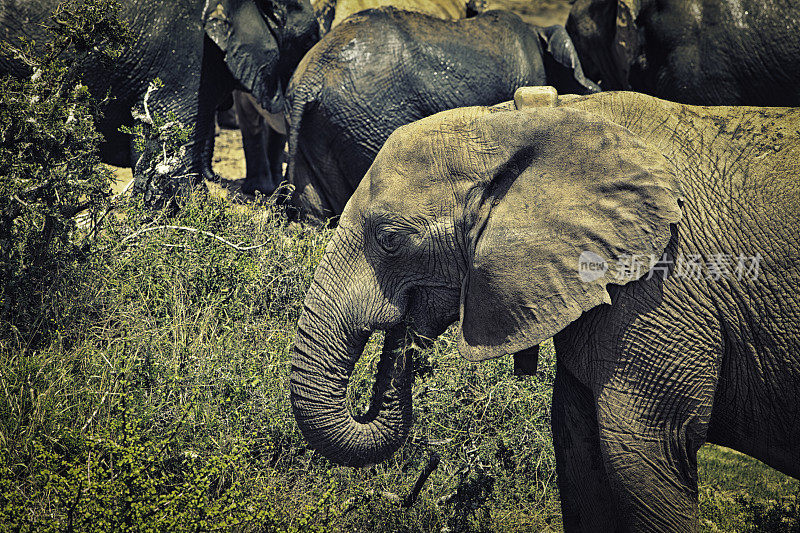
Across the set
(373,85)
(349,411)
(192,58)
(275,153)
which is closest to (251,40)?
(192,58)

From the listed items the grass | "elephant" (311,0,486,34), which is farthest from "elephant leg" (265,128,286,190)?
the grass

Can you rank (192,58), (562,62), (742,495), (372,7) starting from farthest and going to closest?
(372,7) < (562,62) < (192,58) < (742,495)

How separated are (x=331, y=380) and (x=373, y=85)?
3724 millimetres

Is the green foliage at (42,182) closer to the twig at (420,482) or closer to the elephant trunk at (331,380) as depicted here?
the elephant trunk at (331,380)

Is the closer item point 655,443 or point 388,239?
point 655,443

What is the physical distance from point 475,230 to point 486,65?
409 centimetres

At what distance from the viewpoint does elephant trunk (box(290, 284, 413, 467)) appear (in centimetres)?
308

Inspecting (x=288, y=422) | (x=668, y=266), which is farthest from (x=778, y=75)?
(x=288, y=422)

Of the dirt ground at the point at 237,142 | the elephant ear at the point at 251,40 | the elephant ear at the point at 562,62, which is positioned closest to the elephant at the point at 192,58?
the elephant ear at the point at 251,40

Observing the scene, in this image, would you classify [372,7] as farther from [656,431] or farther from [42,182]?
[656,431]

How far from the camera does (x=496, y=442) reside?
457 centimetres

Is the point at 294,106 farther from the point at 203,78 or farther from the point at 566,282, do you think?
the point at 566,282

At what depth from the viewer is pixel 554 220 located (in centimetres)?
279

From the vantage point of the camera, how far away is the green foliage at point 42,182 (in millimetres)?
A: 4688
